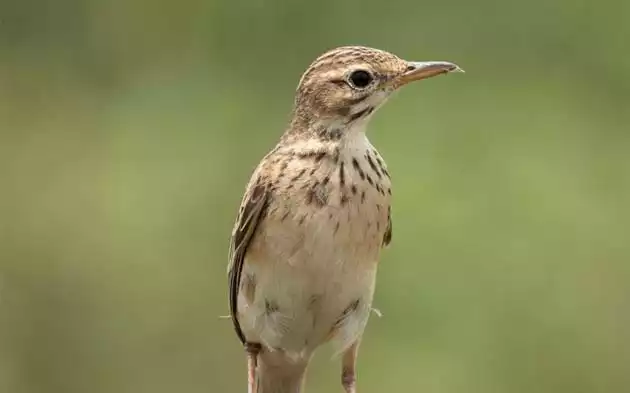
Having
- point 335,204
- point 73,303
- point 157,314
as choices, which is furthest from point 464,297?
point 335,204

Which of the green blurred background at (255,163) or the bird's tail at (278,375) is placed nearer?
the bird's tail at (278,375)

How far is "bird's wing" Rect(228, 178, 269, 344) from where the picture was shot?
295cm

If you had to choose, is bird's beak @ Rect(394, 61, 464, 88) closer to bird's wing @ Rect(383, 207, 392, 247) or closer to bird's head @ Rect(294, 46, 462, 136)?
bird's head @ Rect(294, 46, 462, 136)

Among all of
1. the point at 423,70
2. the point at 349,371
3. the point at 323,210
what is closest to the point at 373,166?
the point at 323,210

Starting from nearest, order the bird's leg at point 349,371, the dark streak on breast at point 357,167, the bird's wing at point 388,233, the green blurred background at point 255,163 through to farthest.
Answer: the dark streak on breast at point 357,167
the bird's wing at point 388,233
the bird's leg at point 349,371
the green blurred background at point 255,163

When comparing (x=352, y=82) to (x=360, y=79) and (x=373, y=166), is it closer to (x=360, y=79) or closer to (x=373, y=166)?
(x=360, y=79)

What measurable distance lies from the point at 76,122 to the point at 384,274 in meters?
1.62

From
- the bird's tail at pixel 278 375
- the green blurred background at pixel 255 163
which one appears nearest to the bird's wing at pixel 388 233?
the bird's tail at pixel 278 375

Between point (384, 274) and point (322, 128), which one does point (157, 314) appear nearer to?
point (384, 274)

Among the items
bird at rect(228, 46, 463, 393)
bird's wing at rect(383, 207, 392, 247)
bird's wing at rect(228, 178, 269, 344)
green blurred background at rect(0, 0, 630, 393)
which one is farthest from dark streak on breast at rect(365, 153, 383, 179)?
green blurred background at rect(0, 0, 630, 393)

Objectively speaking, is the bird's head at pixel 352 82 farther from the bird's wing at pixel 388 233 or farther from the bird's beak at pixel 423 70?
the bird's wing at pixel 388 233

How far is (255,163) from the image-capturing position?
543cm

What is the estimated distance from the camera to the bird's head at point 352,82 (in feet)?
9.11

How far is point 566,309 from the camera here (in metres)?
4.96
